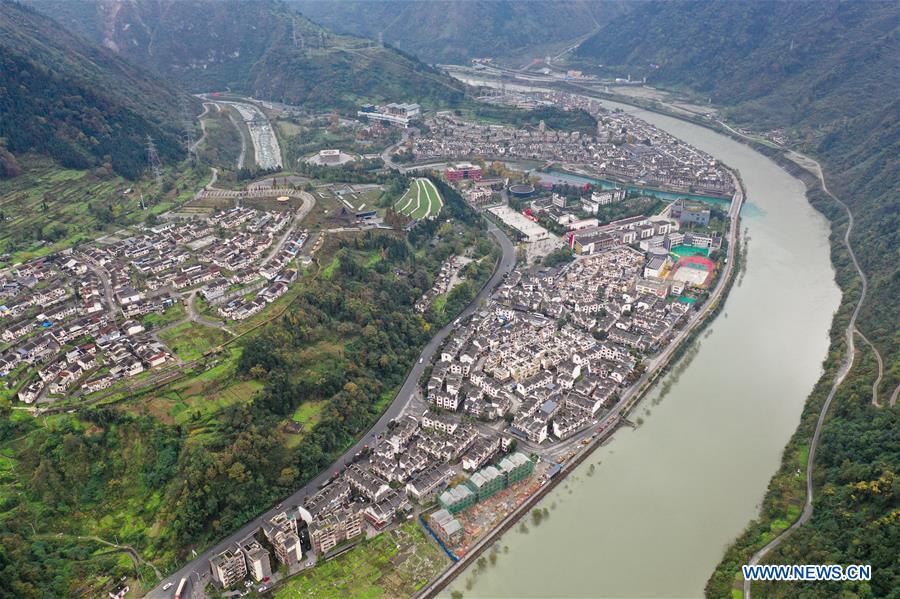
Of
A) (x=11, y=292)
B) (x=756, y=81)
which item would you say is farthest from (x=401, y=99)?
(x=11, y=292)

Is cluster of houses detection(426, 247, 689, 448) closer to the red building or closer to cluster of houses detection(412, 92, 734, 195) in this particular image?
cluster of houses detection(412, 92, 734, 195)

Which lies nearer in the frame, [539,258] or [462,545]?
[462,545]

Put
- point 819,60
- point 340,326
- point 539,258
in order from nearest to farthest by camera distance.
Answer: point 340,326
point 539,258
point 819,60

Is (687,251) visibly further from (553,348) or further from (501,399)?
(501,399)

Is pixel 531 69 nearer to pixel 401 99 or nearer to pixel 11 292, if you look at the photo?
pixel 401 99

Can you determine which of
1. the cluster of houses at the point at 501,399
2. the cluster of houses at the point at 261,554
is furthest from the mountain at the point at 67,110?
the cluster of houses at the point at 261,554

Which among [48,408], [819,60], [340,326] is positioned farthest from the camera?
[819,60]

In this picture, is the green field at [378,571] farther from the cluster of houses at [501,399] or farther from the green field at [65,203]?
the green field at [65,203]
